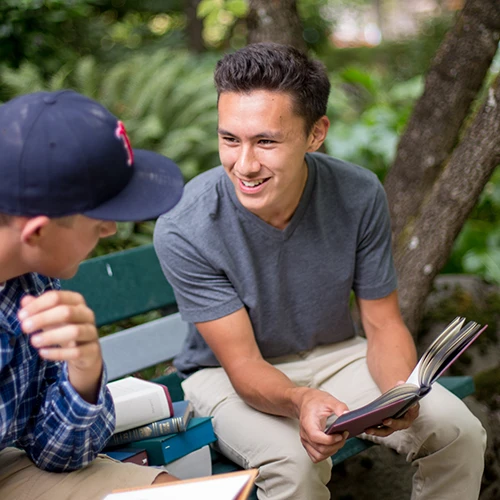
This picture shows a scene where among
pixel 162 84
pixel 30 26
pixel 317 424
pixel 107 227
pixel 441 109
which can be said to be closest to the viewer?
pixel 107 227

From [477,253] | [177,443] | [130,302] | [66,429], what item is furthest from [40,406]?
[477,253]

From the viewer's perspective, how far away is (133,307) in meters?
3.16

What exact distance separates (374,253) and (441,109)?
1133 mm

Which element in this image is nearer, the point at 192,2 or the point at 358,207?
the point at 358,207

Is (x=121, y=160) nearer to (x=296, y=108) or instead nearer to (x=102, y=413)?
(x=102, y=413)

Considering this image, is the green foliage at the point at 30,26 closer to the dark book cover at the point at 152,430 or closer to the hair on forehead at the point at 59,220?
the dark book cover at the point at 152,430

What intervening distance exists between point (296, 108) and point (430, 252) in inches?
49.5

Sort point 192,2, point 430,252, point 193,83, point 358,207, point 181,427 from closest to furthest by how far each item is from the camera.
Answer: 1. point 181,427
2. point 358,207
3. point 430,252
4. point 193,83
5. point 192,2

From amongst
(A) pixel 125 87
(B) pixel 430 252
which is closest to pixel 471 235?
(B) pixel 430 252

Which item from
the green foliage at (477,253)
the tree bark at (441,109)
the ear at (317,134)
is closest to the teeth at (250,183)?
the ear at (317,134)

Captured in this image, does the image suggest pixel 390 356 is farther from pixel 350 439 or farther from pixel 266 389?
pixel 266 389

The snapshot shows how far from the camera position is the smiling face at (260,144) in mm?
2516

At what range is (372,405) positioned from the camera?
2.06 metres

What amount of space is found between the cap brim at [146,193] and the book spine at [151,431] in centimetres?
88
